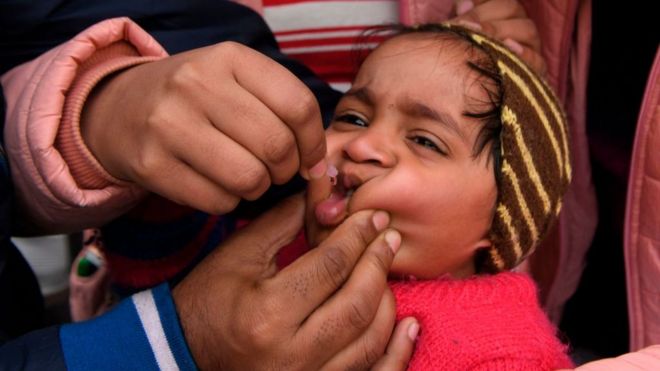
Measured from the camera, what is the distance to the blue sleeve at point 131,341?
770 mm

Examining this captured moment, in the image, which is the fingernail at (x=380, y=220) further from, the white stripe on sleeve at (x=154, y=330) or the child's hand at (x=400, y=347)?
the white stripe on sleeve at (x=154, y=330)

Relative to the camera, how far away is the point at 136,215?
4.11ft

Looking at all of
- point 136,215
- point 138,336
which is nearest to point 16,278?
point 136,215

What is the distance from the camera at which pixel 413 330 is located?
2.79 ft

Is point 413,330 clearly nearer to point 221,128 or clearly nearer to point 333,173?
point 333,173

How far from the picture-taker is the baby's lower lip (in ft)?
2.84

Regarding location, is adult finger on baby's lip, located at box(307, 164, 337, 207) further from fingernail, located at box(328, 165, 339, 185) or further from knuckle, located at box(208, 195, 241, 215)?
knuckle, located at box(208, 195, 241, 215)

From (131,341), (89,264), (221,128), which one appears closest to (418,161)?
(221,128)

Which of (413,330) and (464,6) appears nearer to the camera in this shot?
(413,330)

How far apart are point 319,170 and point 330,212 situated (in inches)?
3.8

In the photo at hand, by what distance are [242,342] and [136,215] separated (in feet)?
1.99

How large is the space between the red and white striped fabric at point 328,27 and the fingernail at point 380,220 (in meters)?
0.65

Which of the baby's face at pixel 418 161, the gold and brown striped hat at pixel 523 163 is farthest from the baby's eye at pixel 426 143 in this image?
the gold and brown striped hat at pixel 523 163

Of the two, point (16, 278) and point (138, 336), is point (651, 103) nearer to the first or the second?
point (138, 336)
